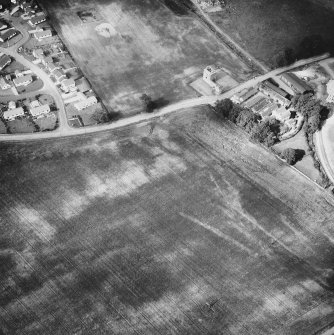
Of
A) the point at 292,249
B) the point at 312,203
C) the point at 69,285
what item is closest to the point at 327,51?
the point at 312,203

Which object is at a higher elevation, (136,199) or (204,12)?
(204,12)

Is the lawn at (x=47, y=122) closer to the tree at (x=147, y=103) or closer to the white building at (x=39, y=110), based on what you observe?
the white building at (x=39, y=110)

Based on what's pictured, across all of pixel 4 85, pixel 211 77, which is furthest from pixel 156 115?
pixel 4 85

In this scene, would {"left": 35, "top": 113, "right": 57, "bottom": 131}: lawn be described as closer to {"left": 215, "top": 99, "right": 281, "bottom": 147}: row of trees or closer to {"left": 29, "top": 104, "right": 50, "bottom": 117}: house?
{"left": 29, "top": 104, "right": 50, "bottom": 117}: house

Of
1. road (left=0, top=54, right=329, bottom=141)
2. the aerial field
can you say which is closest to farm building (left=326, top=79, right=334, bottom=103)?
road (left=0, top=54, right=329, bottom=141)

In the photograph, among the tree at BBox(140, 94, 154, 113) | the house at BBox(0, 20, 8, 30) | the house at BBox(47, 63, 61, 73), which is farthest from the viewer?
the house at BBox(0, 20, 8, 30)

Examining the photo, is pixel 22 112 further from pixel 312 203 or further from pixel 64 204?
pixel 312 203

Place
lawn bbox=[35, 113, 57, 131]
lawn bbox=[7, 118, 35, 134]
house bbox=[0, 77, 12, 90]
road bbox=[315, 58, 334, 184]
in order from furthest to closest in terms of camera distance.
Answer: house bbox=[0, 77, 12, 90], lawn bbox=[35, 113, 57, 131], lawn bbox=[7, 118, 35, 134], road bbox=[315, 58, 334, 184]
